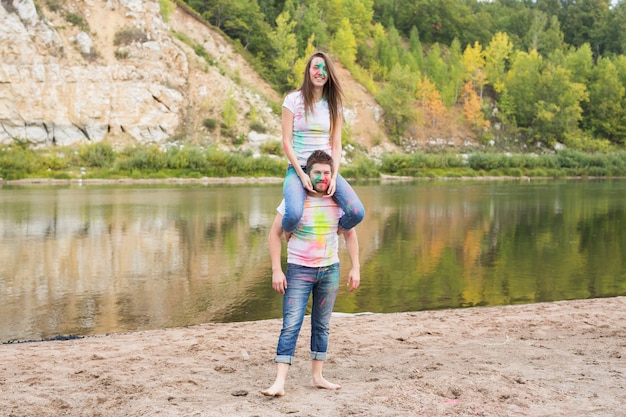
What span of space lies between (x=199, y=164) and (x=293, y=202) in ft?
192

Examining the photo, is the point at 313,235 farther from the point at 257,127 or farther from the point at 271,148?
the point at 257,127

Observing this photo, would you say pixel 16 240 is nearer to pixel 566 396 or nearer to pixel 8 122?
pixel 566 396

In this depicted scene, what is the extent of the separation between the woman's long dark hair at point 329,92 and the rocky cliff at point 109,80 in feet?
208

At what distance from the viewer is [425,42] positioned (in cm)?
12075

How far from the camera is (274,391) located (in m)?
5.77

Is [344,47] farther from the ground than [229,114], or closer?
farther from the ground

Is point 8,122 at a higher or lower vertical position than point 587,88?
lower

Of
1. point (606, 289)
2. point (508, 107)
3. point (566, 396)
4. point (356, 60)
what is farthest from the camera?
point (356, 60)

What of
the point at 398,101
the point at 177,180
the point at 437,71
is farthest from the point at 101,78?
the point at 437,71

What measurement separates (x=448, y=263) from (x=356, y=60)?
8995 cm

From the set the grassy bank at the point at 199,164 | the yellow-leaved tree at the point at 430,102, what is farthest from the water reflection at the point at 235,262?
the yellow-leaved tree at the point at 430,102

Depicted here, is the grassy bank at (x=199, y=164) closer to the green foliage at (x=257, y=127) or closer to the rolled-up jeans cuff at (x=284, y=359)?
the green foliage at (x=257, y=127)

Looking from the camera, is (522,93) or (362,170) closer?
(362,170)

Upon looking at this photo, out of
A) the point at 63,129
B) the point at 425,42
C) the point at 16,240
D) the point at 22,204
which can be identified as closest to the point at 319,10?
the point at 425,42
